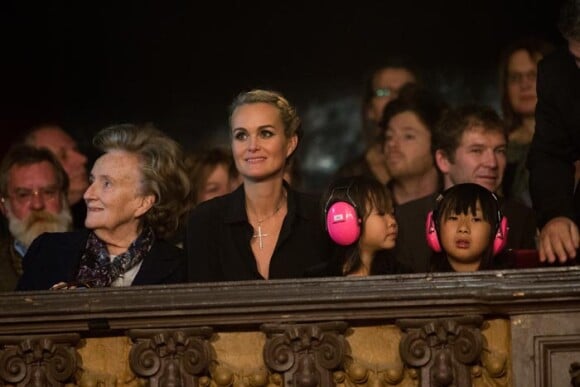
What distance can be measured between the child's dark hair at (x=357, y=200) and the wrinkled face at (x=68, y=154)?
8.38ft

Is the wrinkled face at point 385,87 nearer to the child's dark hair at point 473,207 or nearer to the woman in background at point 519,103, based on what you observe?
the woman in background at point 519,103

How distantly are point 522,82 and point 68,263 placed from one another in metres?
2.69

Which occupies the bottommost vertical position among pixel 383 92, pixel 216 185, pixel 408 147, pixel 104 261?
pixel 104 261

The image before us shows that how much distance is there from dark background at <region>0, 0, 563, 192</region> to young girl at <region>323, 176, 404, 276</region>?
9.03ft

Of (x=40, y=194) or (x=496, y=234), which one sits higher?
(x=40, y=194)

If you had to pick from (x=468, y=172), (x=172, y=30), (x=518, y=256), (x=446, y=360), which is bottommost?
(x=446, y=360)

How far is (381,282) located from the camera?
570 cm

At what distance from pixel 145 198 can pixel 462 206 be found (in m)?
1.11

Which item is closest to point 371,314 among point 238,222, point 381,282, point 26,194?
point 381,282

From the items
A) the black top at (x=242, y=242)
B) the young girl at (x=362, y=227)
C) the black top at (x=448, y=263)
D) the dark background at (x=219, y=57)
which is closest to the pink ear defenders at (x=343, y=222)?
the young girl at (x=362, y=227)

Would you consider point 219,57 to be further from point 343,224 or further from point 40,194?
point 343,224

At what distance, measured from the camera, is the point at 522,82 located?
8633 mm

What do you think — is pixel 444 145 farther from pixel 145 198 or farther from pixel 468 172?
pixel 145 198

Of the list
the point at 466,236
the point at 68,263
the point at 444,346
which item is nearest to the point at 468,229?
the point at 466,236
